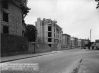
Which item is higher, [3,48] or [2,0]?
[2,0]

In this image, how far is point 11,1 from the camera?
103ft

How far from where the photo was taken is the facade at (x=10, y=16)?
97.5 feet

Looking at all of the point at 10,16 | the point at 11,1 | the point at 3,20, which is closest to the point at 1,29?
the point at 3,20

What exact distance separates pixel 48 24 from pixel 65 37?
35.5 metres

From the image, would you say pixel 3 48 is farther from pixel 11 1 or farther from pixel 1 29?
pixel 11 1

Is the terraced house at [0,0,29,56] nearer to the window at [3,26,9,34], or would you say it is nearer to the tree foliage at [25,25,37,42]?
the window at [3,26,9,34]

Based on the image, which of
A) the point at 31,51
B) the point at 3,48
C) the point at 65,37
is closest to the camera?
the point at 3,48

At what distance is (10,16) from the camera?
32250mm

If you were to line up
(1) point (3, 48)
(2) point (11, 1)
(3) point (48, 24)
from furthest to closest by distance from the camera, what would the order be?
1. (3) point (48, 24)
2. (2) point (11, 1)
3. (1) point (3, 48)

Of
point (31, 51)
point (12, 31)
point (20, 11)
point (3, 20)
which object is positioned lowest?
point (31, 51)

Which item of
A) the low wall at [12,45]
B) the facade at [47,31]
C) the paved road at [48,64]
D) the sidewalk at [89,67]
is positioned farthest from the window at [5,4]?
the facade at [47,31]


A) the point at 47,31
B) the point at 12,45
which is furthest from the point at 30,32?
the point at 12,45

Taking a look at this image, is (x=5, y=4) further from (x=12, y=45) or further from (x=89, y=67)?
(x=89, y=67)

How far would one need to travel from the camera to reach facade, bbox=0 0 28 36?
1169 inches
